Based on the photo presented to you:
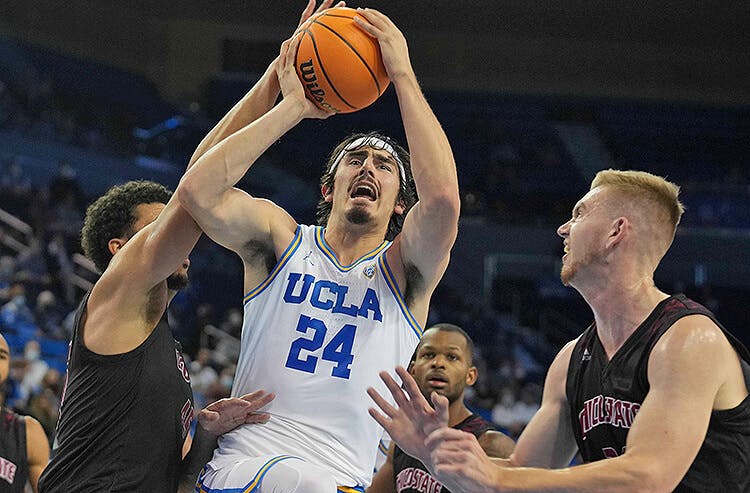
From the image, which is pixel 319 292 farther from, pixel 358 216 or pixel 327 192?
pixel 327 192

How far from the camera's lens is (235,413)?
336 centimetres

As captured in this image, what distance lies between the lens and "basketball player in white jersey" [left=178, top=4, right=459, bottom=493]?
10.9 feet

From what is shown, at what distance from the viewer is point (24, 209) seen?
15859mm

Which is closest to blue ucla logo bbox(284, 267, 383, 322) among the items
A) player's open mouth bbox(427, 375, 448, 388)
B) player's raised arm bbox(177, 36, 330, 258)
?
player's raised arm bbox(177, 36, 330, 258)

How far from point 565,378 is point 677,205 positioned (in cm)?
81

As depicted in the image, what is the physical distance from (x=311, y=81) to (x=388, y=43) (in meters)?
0.35

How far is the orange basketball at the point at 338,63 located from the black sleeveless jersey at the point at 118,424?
117 cm

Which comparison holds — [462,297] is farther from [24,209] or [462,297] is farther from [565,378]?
[565,378]

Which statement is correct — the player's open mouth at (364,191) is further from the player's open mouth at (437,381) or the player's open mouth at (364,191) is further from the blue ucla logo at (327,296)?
the player's open mouth at (437,381)

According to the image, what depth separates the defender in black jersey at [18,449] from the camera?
4734 mm

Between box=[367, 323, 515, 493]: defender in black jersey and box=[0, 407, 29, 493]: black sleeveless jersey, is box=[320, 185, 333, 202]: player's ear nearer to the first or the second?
box=[367, 323, 515, 493]: defender in black jersey

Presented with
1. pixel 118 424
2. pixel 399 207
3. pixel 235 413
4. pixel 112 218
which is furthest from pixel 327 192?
pixel 118 424

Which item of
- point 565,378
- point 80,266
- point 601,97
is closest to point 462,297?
point 601,97

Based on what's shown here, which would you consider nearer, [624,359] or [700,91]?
[624,359]
